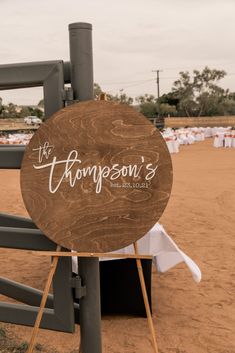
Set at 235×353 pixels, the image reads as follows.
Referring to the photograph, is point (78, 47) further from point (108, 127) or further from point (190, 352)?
point (190, 352)

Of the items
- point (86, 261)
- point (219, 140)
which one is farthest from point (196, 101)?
point (86, 261)

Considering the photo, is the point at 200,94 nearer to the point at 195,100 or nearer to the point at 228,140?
the point at 195,100

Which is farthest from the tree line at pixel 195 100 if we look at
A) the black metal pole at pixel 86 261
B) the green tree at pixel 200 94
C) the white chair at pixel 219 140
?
the black metal pole at pixel 86 261

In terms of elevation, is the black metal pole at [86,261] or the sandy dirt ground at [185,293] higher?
the black metal pole at [86,261]

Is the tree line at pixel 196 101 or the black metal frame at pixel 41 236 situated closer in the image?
the black metal frame at pixel 41 236

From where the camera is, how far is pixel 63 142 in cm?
222

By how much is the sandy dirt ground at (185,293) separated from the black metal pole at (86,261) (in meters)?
0.67

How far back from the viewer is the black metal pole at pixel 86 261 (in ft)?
7.66

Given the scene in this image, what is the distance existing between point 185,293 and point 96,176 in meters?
2.32

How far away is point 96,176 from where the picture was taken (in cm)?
221

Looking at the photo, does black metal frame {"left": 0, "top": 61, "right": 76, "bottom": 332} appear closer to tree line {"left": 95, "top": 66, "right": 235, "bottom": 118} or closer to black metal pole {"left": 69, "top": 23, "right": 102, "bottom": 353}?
black metal pole {"left": 69, "top": 23, "right": 102, "bottom": 353}

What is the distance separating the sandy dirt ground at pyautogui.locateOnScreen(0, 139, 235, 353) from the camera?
3.22 metres

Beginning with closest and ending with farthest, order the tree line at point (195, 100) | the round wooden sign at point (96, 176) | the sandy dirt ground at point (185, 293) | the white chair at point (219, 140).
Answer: the round wooden sign at point (96, 176) < the sandy dirt ground at point (185, 293) < the white chair at point (219, 140) < the tree line at point (195, 100)

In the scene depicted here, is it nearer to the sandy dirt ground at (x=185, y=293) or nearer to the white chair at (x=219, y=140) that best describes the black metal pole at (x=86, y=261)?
the sandy dirt ground at (x=185, y=293)
